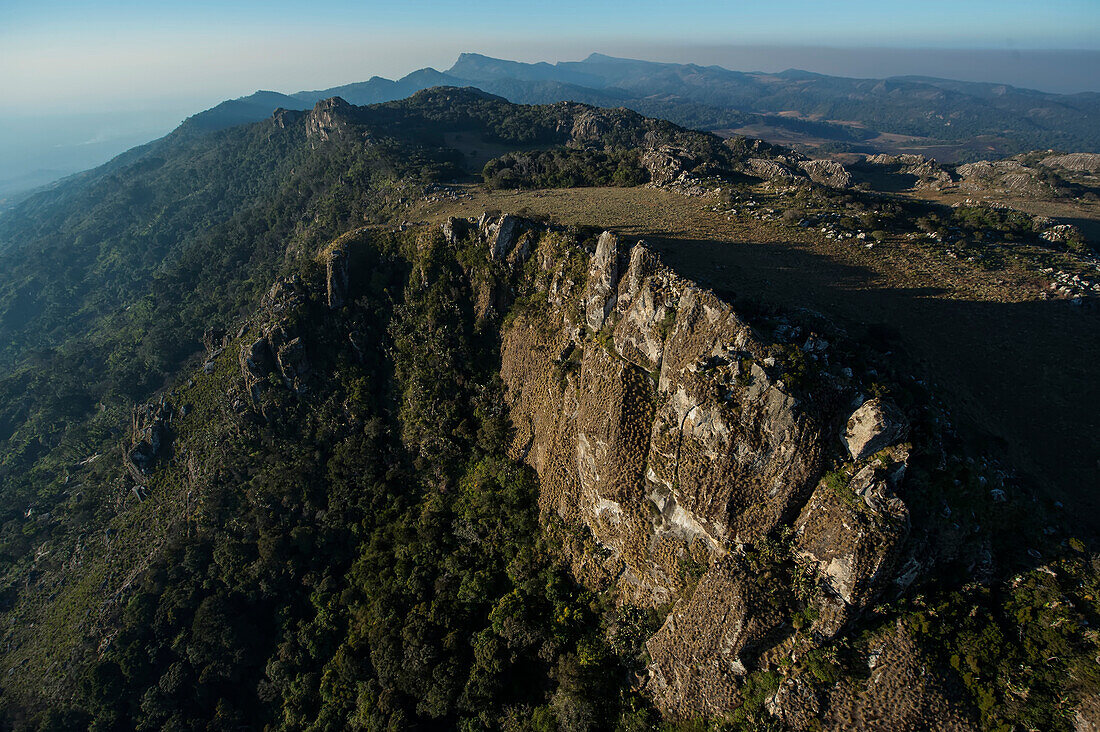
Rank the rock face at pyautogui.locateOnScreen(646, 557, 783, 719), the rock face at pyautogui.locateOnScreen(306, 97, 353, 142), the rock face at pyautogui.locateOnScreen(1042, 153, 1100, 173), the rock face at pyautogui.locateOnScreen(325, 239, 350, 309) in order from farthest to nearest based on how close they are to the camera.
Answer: the rock face at pyautogui.locateOnScreen(306, 97, 353, 142) < the rock face at pyautogui.locateOnScreen(1042, 153, 1100, 173) < the rock face at pyautogui.locateOnScreen(325, 239, 350, 309) < the rock face at pyautogui.locateOnScreen(646, 557, 783, 719)

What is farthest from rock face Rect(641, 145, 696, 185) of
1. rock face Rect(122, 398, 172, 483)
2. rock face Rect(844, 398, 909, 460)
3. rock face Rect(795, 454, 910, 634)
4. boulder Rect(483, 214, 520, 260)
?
rock face Rect(122, 398, 172, 483)

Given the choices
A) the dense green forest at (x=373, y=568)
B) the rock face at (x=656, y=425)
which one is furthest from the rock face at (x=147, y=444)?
the rock face at (x=656, y=425)

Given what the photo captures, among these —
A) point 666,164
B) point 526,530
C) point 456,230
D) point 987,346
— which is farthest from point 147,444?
point 987,346

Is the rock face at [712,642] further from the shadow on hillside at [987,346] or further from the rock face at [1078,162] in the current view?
the rock face at [1078,162]

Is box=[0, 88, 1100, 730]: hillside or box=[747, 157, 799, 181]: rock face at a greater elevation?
box=[747, 157, 799, 181]: rock face

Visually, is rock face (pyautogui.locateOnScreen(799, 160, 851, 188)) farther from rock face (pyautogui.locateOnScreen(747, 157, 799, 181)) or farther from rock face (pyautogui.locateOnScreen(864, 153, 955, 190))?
rock face (pyautogui.locateOnScreen(864, 153, 955, 190))

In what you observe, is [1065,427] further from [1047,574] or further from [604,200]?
[604,200]

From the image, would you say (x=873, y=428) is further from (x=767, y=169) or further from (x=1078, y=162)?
(x=1078, y=162)
